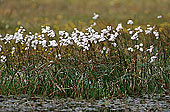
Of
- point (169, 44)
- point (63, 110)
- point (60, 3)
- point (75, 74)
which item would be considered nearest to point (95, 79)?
point (75, 74)

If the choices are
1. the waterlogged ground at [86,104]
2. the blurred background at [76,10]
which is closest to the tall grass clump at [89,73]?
the waterlogged ground at [86,104]

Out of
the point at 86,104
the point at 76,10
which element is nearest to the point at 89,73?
the point at 86,104

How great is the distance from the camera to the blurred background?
57.1ft

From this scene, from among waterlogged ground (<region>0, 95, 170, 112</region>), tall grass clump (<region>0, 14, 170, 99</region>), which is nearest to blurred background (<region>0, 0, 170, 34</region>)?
tall grass clump (<region>0, 14, 170, 99</region>)

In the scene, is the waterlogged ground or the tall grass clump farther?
the tall grass clump

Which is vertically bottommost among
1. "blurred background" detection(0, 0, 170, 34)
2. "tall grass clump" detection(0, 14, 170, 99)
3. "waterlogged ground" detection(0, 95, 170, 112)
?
"waterlogged ground" detection(0, 95, 170, 112)

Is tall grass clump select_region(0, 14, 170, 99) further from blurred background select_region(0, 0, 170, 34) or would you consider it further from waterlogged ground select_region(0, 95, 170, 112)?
blurred background select_region(0, 0, 170, 34)

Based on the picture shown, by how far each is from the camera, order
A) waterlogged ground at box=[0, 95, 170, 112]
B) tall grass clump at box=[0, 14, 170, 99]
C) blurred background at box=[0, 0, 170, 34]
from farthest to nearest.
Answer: blurred background at box=[0, 0, 170, 34] < tall grass clump at box=[0, 14, 170, 99] < waterlogged ground at box=[0, 95, 170, 112]

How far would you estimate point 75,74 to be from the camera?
644 cm

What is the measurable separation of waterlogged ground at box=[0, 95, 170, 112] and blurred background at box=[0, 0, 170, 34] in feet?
33.3

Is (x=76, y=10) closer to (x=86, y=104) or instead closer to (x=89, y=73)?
(x=89, y=73)

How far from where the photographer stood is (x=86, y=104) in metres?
5.74

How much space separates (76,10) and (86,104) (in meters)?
15.6

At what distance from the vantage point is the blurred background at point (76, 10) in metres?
17.4
